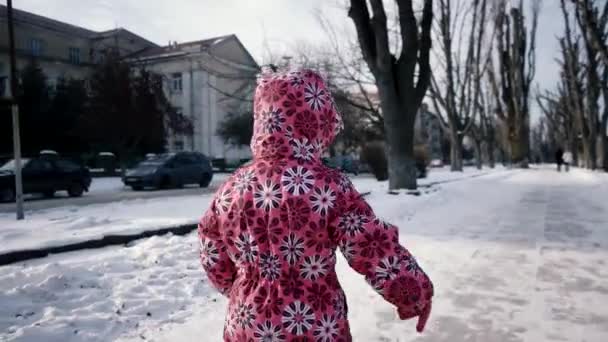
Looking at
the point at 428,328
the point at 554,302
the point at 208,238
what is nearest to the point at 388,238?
the point at 208,238

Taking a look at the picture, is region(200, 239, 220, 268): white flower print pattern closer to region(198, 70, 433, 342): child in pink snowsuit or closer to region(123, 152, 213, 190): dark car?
region(198, 70, 433, 342): child in pink snowsuit

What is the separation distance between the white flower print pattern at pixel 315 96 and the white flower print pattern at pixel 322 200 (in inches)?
12.8

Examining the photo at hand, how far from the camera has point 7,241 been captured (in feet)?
21.4

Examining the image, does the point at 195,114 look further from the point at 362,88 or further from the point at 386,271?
the point at 386,271

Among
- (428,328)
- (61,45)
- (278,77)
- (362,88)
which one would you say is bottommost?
(428,328)

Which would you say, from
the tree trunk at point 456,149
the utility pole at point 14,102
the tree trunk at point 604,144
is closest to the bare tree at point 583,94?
the tree trunk at point 604,144

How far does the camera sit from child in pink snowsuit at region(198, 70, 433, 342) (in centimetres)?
171

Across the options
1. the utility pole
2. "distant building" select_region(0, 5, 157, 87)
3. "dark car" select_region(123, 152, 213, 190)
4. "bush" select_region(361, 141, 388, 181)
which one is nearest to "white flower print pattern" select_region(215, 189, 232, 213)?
the utility pole

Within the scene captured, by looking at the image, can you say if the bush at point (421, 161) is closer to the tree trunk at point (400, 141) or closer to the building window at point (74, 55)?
the tree trunk at point (400, 141)

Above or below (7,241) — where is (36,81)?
above

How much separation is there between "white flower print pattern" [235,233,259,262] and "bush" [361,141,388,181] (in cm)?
1994

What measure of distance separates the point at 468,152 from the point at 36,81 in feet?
261

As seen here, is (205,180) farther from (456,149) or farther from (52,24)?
(52,24)

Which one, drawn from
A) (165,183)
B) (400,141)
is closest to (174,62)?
(165,183)
